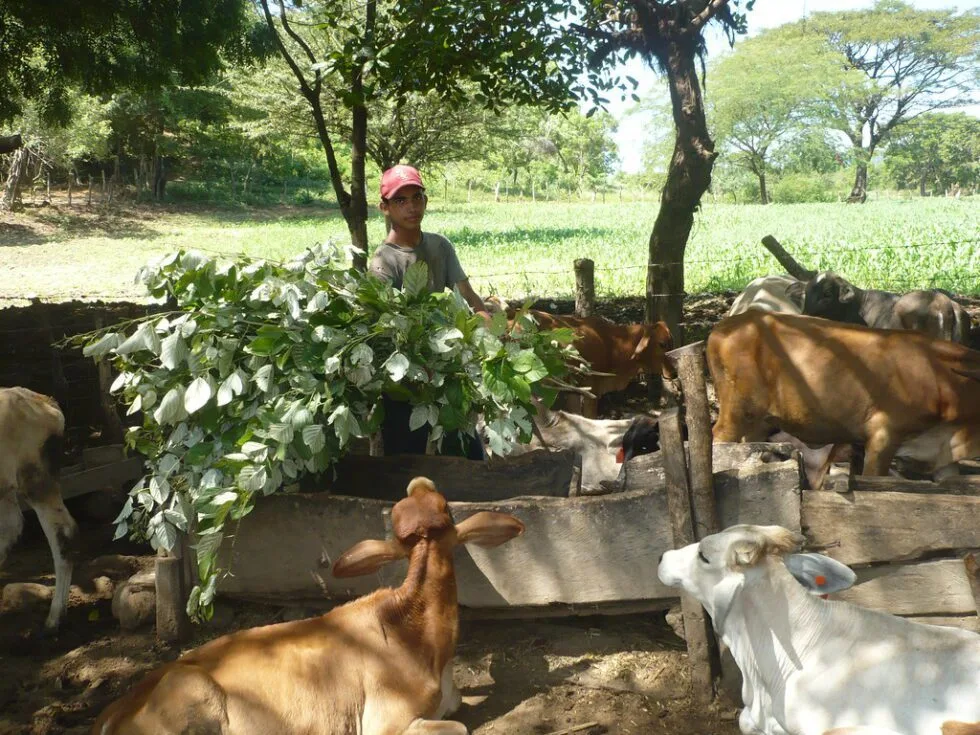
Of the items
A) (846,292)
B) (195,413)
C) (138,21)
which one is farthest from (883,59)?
(195,413)

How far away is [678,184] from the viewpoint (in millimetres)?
9891

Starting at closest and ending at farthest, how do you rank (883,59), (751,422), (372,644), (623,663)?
(372,644)
(623,663)
(751,422)
(883,59)

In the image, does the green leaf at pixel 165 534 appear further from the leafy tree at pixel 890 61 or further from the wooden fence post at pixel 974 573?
the leafy tree at pixel 890 61

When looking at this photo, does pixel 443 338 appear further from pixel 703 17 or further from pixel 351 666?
pixel 703 17

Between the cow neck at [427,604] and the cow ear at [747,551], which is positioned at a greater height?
the cow ear at [747,551]

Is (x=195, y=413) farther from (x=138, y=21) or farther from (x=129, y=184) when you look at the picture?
(x=129, y=184)

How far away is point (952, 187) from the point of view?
59.3m

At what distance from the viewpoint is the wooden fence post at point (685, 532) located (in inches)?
165

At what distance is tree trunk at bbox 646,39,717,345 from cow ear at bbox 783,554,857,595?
661cm

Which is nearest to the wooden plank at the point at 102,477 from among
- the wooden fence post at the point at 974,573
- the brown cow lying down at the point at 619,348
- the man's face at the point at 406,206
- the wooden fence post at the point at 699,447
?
the man's face at the point at 406,206

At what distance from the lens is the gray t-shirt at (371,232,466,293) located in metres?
5.50

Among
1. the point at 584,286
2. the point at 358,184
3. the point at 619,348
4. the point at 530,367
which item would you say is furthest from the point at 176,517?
the point at 584,286

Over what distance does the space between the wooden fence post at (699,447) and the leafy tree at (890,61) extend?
47.7m

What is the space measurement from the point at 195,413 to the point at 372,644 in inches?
60.2
